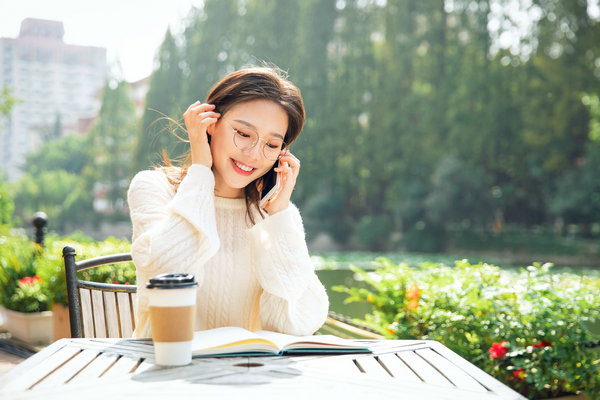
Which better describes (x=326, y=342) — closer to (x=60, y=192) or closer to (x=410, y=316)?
(x=410, y=316)

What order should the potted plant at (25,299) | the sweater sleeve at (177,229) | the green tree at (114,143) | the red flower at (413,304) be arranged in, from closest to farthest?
the sweater sleeve at (177,229)
the red flower at (413,304)
the potted plant at (25,299)
the green tree at (114,143)

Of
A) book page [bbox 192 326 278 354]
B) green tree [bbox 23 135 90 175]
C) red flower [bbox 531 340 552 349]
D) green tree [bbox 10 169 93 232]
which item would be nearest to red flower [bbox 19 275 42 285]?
red flower [bbox 531 340 552 349]

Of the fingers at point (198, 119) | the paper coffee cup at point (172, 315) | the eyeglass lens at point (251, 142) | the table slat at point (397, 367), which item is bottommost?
the table slat at point (397, 367)

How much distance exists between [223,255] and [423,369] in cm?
63

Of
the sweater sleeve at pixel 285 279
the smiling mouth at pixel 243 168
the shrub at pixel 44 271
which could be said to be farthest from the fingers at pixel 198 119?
the shrub at pixel 44 271

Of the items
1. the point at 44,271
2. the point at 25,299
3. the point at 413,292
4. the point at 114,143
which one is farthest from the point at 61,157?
the point at 413,292

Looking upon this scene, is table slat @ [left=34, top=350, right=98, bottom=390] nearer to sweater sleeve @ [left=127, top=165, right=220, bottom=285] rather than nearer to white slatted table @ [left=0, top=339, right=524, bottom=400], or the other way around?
white slatted table @ [left=0, top=339, right=524, bottom=400]

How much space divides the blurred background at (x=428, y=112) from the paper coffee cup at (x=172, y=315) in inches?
632

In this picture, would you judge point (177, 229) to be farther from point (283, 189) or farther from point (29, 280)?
point (29, 280)

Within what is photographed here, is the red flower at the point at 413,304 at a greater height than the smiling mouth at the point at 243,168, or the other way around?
the smiling mouth at the point at 243,168

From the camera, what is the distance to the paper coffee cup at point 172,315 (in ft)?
2.79

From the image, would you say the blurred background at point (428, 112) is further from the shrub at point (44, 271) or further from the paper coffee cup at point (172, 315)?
the paper coffee cup at point (172, 315)

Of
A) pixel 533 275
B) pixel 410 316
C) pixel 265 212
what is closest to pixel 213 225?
pixel 265 212

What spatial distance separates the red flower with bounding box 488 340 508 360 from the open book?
3.78 ft
